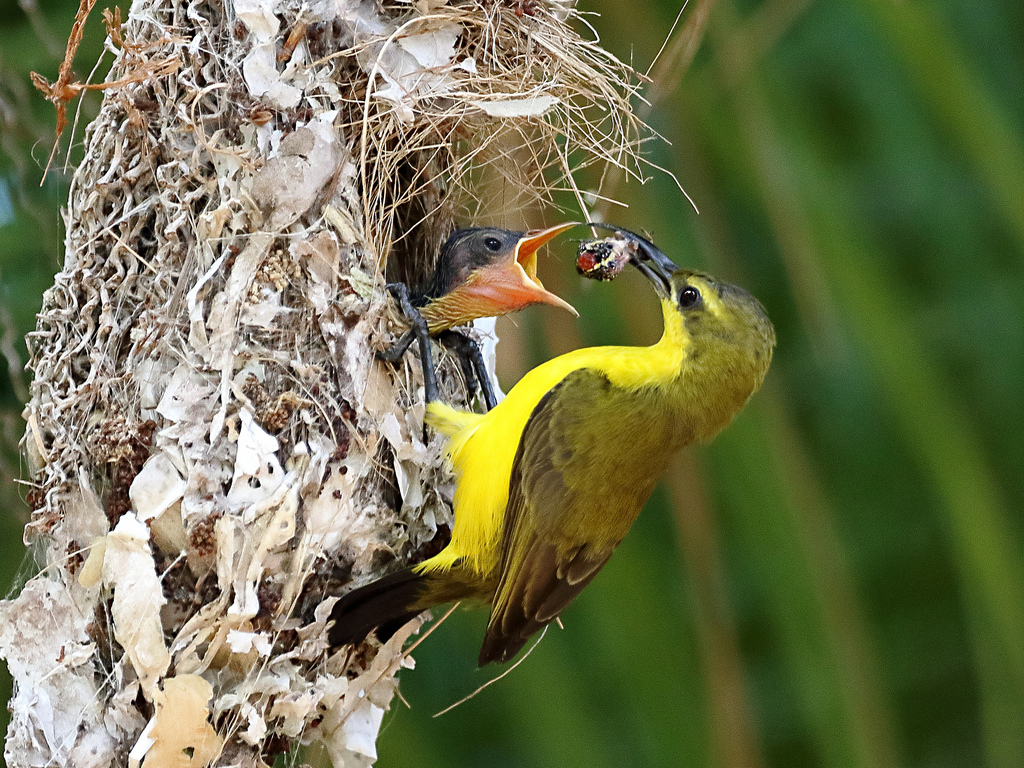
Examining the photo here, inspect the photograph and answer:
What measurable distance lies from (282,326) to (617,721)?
5.09 ft

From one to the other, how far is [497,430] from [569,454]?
104mm

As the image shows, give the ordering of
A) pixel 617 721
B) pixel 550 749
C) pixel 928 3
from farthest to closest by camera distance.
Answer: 1. pixel 617 721
2. pixel 550 749
3. pixel 928 3

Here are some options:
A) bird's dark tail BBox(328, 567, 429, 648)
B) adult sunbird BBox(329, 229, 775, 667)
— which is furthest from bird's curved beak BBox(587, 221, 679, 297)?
bird's dark tail BBox(328, 567, 429, 648)

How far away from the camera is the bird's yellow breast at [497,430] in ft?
4.53

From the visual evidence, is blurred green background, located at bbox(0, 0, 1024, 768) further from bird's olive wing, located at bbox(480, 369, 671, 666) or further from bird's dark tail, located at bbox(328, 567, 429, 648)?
bird's dark tail, located at bbox(328, 567, 429, 648)

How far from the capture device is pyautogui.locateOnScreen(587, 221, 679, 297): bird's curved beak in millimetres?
1538

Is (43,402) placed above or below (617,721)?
above

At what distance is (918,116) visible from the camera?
6.95ft

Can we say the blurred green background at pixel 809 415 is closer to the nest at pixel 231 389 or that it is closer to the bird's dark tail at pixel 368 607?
the nest at pixel 231 389

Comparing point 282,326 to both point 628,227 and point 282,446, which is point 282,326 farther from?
point 628,227

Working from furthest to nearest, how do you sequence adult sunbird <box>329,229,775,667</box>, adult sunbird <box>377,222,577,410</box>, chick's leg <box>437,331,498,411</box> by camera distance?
chick's leg <box>437,331,498,411</box> → adult sunbird <box>377,222,577,410</box> → adult sunbird <box>329,229,775,667</box>

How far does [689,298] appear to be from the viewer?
4.93 feet

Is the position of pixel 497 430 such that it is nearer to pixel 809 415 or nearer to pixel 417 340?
pixel 417 340

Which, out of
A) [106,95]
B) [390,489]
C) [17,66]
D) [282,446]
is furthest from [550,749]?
[17,66]
